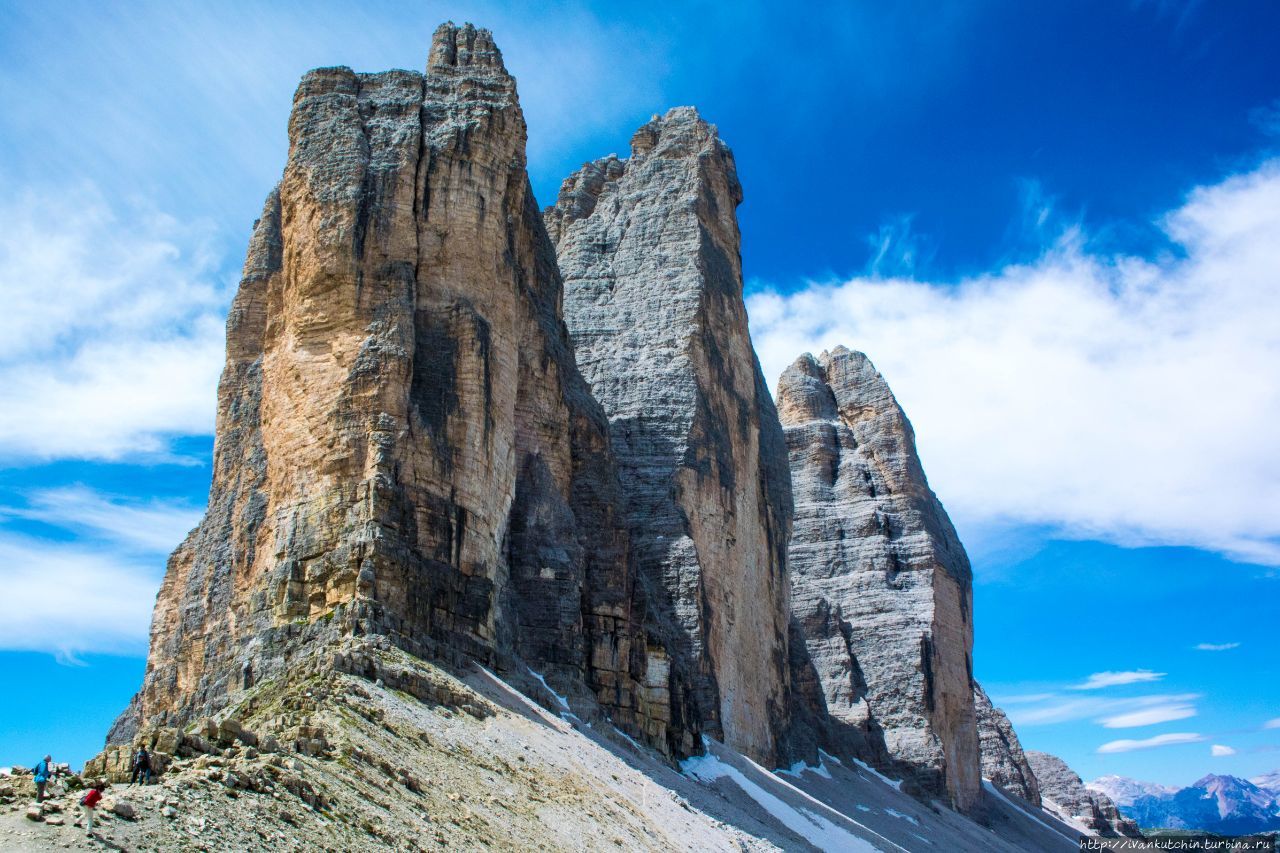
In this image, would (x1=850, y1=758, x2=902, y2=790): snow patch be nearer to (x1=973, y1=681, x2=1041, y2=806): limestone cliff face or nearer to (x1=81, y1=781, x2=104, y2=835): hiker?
(x1=973, y1=681, x2=1041, y2=806): limestone cliff face

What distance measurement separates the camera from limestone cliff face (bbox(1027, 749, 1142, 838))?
107944 mm

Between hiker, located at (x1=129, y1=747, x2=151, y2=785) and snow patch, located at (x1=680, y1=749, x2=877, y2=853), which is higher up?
snow patch, located at (x1=680, y1=749, x2=877, y2=853)

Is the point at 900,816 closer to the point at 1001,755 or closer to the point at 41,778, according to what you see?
the point at 1001,755

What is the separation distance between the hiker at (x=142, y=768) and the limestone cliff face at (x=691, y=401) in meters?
30.1

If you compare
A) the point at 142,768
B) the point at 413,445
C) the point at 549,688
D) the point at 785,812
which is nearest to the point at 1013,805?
the point at 785,812

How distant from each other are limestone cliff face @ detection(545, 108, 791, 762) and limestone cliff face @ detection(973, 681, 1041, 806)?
114 ft

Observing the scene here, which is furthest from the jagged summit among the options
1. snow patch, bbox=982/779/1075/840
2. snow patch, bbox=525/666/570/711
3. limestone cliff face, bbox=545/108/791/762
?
snow patch, bbox=982/779/1075/840

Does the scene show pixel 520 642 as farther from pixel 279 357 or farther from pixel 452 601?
pixel 279 357

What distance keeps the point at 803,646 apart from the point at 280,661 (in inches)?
1828

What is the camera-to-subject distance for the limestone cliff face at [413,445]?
114 feet

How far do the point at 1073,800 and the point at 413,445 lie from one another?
3532 inches

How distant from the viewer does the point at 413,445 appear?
36.3 metres

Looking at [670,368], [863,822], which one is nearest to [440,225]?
[670,368]

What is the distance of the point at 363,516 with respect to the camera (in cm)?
3444
